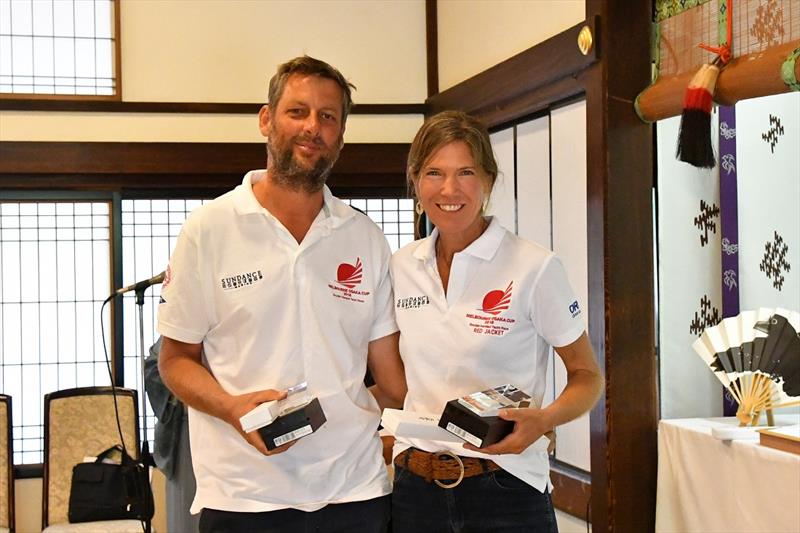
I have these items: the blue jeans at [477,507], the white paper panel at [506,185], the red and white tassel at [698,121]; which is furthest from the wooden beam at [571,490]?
the blue jeans at [477,507]

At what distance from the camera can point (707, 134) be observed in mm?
2854

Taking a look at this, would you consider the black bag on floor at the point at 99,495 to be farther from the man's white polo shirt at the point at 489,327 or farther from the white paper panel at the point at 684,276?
the man's white polo shirt at the point at 489,327

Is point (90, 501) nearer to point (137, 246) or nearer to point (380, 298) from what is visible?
point (137, 246)

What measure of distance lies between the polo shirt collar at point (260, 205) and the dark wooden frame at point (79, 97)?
3146mm

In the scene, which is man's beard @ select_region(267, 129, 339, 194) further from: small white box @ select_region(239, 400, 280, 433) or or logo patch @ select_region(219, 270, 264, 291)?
small white box @ select_region(239, 400, 280, 433)

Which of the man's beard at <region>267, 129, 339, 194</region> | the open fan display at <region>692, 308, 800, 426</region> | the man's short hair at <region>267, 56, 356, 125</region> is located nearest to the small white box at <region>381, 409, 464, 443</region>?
the man's beard at <region>267, 129, 339, 194</region>

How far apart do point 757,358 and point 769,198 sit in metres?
0.78

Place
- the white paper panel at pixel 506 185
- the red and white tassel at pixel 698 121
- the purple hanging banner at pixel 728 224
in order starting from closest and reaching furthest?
the red and white tassel at pixel 698 121, the purple hanging banner at pixel 728 224, the white paper panel at pixel 506 185

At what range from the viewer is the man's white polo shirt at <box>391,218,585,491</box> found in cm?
195

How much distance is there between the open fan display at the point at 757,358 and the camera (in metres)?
3.14

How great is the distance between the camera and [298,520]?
6.08 ft

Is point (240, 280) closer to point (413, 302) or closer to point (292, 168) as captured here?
point (292, 168)

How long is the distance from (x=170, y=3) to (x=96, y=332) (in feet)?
5.83

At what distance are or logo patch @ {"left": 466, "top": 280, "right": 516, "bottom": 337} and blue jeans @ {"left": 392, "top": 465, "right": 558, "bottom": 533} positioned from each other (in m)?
0.28
